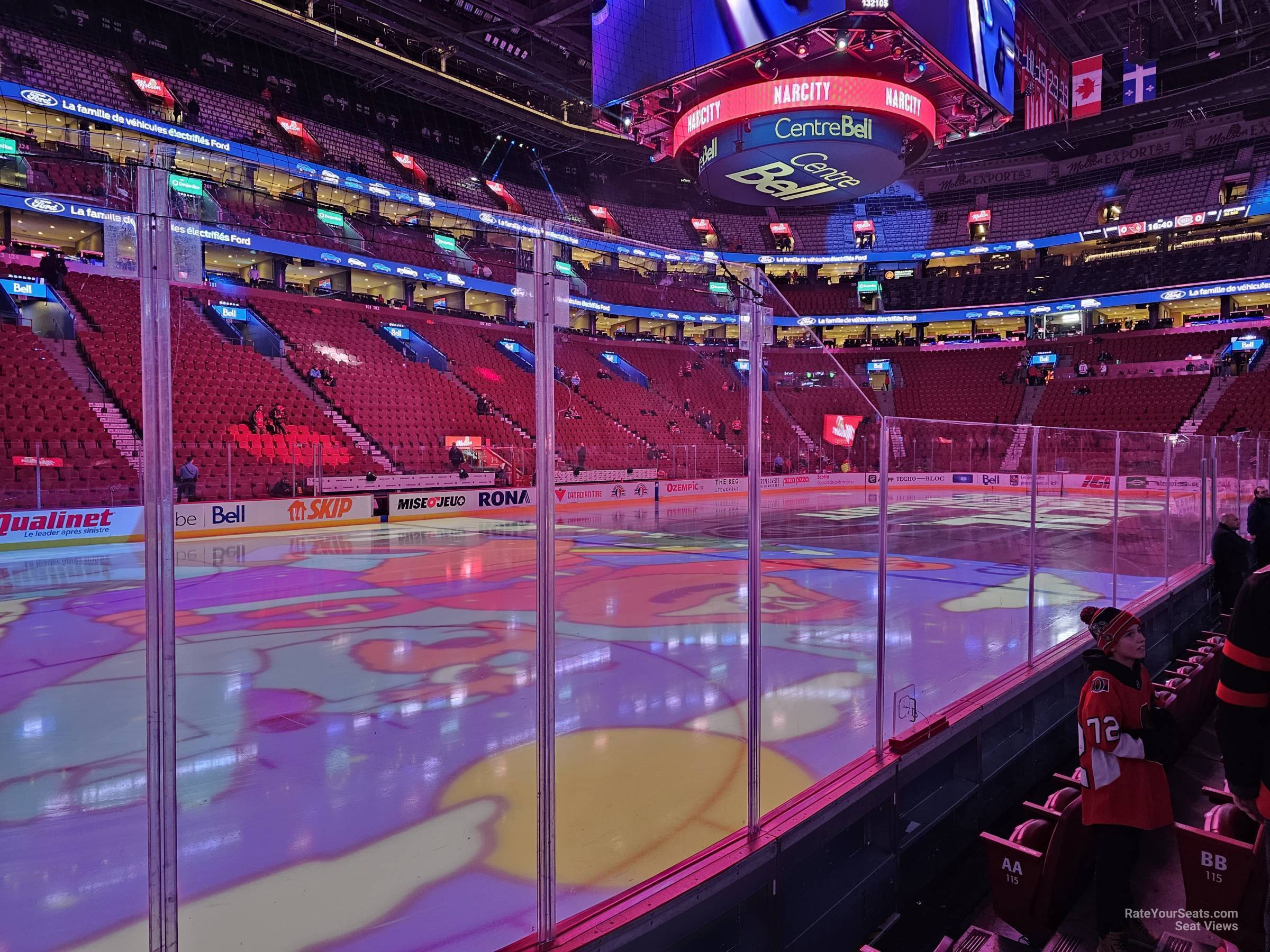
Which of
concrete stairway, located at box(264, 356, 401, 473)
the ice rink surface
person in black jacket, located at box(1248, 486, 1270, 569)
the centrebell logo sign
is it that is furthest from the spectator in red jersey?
the centrebell logo sign

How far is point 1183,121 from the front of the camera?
125 feet

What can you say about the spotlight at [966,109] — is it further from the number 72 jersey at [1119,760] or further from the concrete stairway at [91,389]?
the concrete stairway at [91,389]

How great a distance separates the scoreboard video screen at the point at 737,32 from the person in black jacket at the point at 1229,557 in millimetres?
6860

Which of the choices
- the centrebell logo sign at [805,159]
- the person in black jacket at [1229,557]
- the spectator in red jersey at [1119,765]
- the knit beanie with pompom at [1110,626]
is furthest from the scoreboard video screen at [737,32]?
the spectator in red jersey at [1119,765]

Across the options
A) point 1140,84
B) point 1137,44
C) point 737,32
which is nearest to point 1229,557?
point 737,32

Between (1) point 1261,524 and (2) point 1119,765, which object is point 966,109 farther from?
(2) point 1119,765

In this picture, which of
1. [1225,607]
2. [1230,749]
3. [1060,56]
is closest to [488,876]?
[1230,749]

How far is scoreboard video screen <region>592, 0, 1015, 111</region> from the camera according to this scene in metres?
9.91

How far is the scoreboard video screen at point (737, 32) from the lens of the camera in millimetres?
9914

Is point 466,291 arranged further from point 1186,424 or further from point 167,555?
point 1186,424

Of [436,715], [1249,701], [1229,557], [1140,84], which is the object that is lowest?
[436,715]

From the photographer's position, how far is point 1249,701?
8.01ft

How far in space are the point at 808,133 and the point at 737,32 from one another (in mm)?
2066

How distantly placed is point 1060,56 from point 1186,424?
21823 mm
